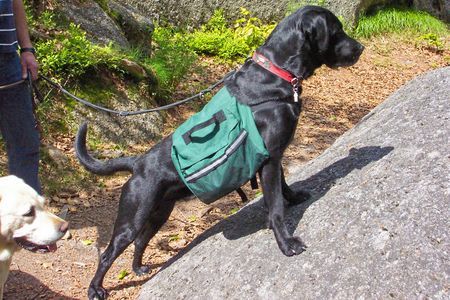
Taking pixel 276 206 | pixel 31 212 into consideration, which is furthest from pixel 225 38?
pixel 31 212

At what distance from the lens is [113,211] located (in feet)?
16.7

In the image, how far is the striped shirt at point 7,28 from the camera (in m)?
3.33

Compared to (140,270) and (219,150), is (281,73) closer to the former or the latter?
(219,150)

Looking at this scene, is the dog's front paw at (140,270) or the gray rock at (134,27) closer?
the dog's front paw at (140,270)

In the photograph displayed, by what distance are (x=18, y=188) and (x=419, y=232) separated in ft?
7.37

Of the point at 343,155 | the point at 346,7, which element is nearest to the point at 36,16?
the point at 343,155

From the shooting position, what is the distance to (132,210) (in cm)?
345

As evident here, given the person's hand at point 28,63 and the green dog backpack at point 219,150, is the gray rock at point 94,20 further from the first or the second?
the green dog backpack at point 219,150

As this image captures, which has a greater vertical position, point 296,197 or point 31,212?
point 31,212

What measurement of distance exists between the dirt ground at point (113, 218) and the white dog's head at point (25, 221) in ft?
3.50

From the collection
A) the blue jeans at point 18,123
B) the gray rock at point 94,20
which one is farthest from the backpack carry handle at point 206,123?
the gray rock at point 94,20

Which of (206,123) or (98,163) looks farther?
(98,163)

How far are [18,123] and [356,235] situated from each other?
237 cm

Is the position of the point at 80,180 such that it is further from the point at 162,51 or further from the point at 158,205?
the point at 162,51
